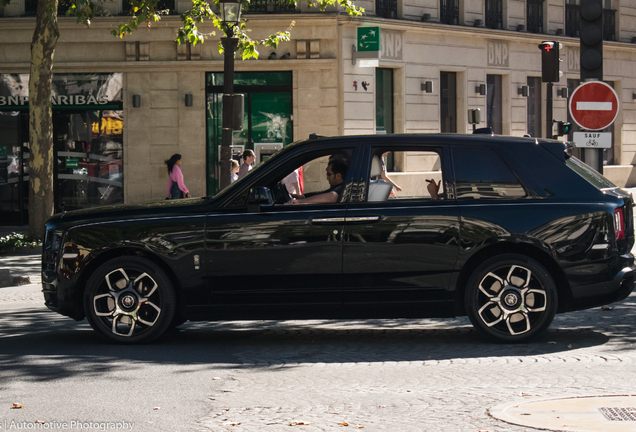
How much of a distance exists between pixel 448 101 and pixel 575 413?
2169cm

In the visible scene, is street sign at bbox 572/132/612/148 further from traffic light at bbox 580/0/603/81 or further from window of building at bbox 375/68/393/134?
window of building at bbox 375/68/393/134

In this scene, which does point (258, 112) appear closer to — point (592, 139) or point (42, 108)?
point (42, 108)

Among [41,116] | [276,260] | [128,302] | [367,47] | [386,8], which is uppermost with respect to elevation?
[386,8]

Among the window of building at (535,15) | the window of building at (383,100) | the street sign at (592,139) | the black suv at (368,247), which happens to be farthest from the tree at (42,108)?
the window of building at (535,15)

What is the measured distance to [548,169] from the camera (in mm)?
7203

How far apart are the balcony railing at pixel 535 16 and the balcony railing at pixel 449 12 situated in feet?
11.2

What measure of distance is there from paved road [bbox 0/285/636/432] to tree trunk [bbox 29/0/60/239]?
27.6ft

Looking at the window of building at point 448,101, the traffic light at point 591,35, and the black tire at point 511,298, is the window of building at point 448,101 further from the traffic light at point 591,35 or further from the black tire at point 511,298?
the black tire at point 511,298

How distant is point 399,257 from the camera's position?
7.01m

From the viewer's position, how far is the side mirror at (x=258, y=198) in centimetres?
697

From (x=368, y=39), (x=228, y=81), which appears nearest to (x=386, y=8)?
(x=368, y=39)

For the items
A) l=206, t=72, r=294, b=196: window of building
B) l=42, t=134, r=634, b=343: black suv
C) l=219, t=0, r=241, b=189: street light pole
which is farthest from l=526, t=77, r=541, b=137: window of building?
l=42, t=134, r=634, b=343: black suv

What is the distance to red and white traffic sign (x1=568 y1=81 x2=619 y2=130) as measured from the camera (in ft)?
35.4

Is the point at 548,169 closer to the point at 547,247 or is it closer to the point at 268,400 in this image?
the point at 547,247
